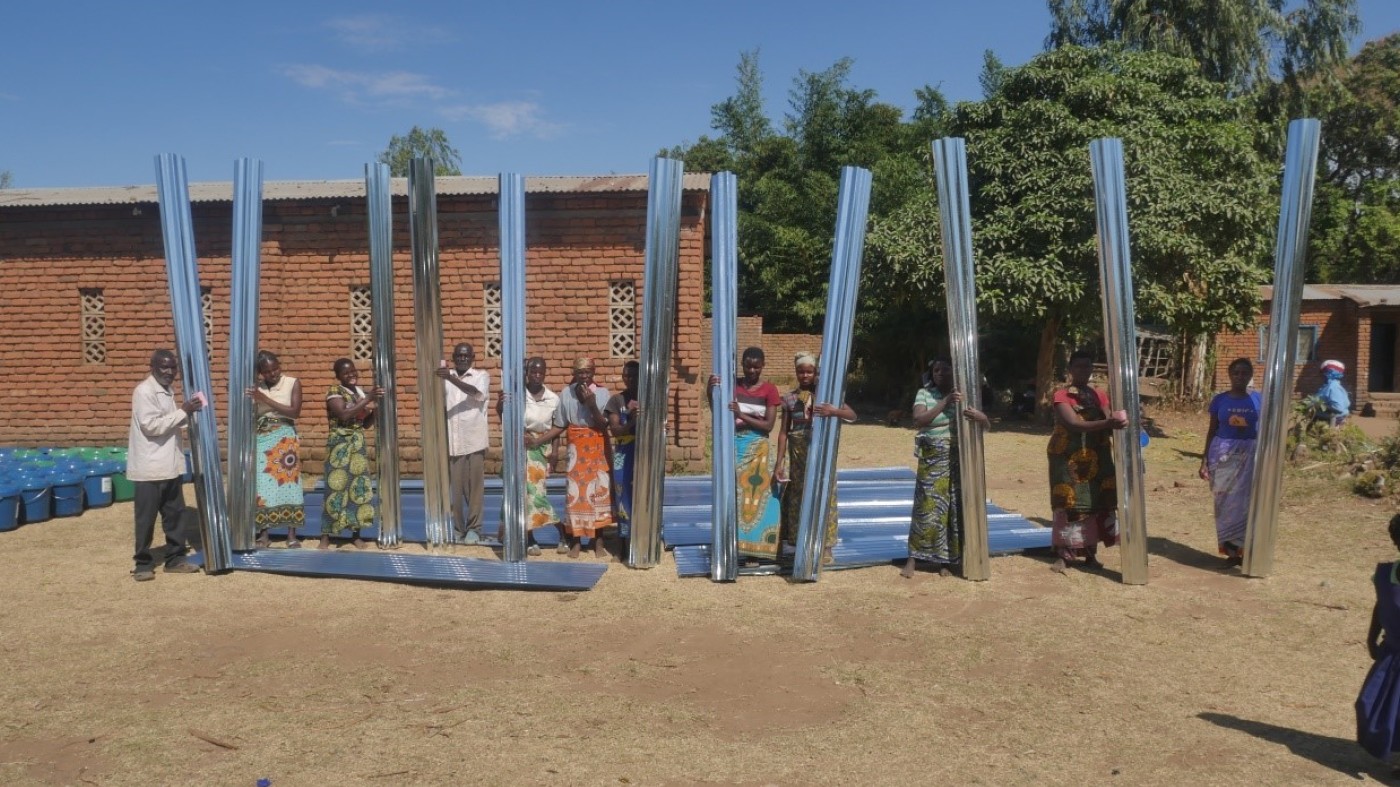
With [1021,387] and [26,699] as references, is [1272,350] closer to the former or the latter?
[26,699]

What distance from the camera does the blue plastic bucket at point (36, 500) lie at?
8.45 m

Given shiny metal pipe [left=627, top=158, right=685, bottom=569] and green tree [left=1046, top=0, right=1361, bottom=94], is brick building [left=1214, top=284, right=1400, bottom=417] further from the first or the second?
shiny metal pipe [left=627, top=158, right=685, bottom=569]

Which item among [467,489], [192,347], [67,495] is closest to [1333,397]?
[467,489]

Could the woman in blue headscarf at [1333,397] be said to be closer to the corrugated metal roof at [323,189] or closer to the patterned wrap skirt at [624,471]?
the corrugated metal roof at [323,189]

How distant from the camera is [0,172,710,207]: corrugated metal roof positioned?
10.2 metres

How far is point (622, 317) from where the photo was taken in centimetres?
1061

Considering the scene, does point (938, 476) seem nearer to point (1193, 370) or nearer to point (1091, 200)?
point (1091, 200)

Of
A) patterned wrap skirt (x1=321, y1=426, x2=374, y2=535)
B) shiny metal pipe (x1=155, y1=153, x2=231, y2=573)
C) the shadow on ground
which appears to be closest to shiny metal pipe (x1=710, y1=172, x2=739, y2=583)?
patterned wrap skirt (x1=321, y1=426, x2=374, y2=535)

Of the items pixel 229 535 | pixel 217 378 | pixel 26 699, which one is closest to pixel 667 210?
pixel 229 535

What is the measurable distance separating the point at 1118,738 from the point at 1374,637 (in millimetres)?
978

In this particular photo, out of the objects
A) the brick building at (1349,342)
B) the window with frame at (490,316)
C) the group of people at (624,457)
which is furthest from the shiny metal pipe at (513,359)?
the brick building at (1349,342)

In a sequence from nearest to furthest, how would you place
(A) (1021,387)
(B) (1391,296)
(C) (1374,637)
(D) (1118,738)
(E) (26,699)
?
(C) (1374,637) < (D) (1118,738) < (E) (26,699) < (A) (1021,387) < (B) (1391,296)

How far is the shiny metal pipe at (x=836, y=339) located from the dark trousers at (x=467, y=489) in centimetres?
247

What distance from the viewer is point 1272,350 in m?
6.29
